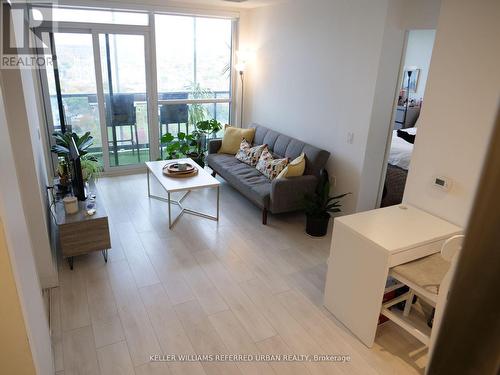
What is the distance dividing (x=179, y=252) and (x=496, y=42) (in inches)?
121

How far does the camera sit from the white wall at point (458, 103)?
7.79 feet

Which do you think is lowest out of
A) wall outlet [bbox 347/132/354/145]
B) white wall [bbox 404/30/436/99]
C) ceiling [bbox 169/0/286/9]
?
wall outlet [bbox 347/132/354/145]

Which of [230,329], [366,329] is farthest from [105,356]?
[366,329]

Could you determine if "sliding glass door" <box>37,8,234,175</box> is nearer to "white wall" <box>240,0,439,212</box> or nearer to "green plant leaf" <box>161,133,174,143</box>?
"green plant leaf" <box>161,133,174,143</box>

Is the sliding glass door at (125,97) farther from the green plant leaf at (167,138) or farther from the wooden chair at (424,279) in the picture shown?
the wooden chair at (424,279)

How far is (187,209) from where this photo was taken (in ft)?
15.0

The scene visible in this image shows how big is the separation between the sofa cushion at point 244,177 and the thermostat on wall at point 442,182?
1.82 m

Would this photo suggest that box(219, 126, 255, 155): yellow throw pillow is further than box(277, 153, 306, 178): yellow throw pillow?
Answer: Yes

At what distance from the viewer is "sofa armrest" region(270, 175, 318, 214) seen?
4.04 m

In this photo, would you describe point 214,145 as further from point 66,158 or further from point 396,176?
point 396,176

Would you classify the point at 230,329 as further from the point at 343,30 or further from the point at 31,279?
the point at 343,30

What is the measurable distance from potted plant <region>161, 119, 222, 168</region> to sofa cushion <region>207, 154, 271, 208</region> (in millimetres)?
346

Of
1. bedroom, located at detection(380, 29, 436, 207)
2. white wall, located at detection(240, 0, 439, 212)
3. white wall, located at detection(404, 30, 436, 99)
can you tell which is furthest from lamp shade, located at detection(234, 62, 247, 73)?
white wall, located at detection(404, 30, 436, 99)

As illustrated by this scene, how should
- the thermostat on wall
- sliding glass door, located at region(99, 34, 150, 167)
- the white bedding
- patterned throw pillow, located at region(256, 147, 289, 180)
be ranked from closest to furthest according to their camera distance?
the thermostat on wall → patterned throw pillow, located at region(256, 147, 289, 180) → the white bedding → sliding glass door, located at region(99, 34, 150, 167)
